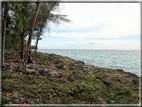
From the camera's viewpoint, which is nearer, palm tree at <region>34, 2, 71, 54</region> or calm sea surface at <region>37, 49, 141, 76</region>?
palm tree at <region>34, 2, 71, 54</region>

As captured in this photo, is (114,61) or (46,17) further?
(114,61)

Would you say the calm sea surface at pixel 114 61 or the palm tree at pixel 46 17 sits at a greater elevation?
the palm tree at pixel 46 17

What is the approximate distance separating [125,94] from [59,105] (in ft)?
10.8

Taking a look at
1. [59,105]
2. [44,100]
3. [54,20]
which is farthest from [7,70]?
[54,20]

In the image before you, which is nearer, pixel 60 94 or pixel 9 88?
pixel 9 88

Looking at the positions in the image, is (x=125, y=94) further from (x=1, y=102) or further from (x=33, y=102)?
(x=1, y=102)

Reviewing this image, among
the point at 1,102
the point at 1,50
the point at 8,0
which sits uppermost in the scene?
the point at 8,0

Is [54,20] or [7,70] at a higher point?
[54,20]

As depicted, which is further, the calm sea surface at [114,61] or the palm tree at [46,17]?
the calm sea surface at [114,61]

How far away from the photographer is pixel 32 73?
19.4 feet

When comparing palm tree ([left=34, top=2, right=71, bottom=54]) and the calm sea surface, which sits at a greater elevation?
palm tree ([left=34, top=2, right=71, bottom=54])

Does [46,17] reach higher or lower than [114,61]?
higher

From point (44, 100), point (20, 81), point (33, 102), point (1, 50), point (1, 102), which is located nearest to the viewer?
point (1, 102)

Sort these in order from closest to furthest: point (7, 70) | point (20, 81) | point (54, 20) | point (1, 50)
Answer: point (20, 81) < point (7, 70) < point (1, 50) < point (54, 20)
